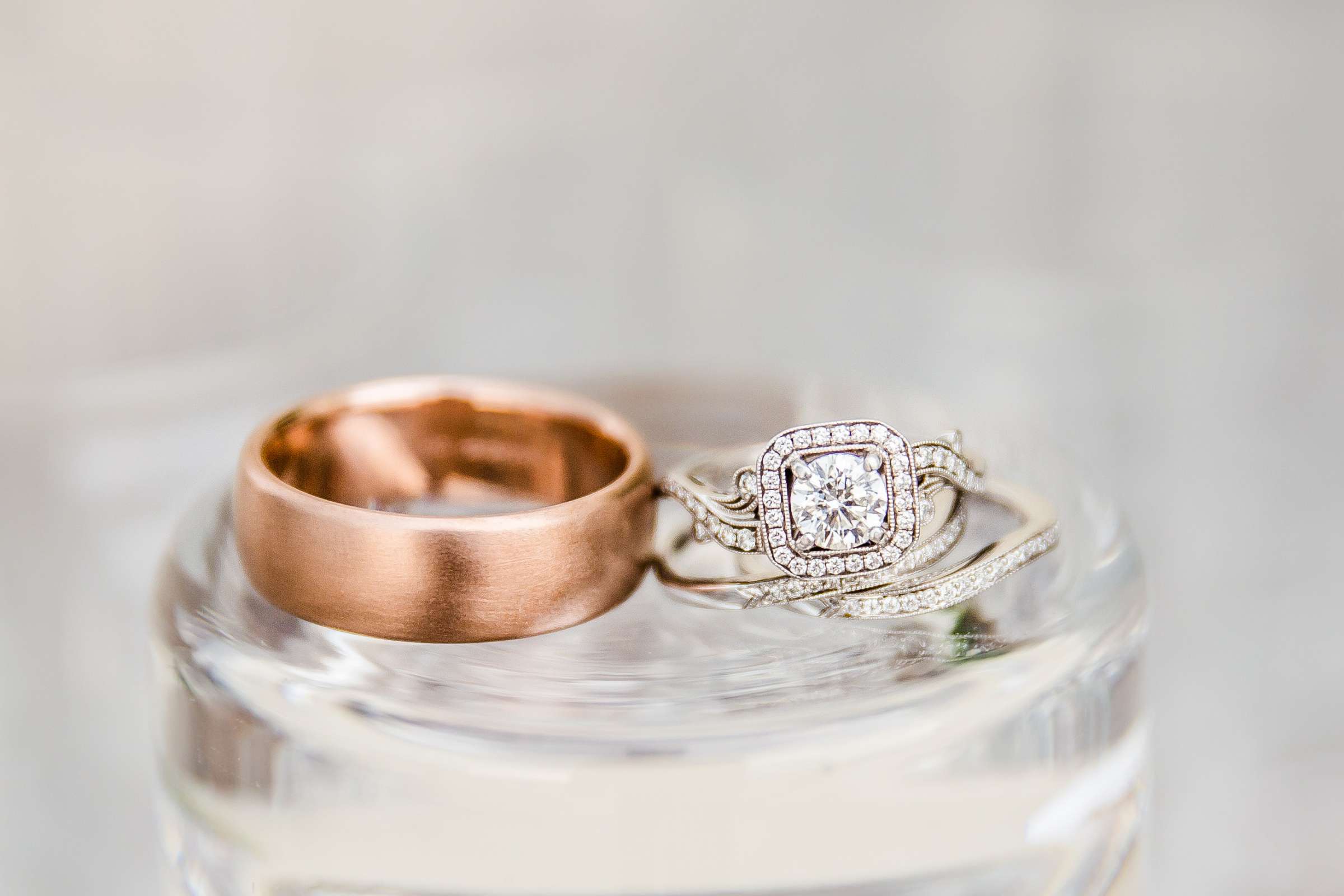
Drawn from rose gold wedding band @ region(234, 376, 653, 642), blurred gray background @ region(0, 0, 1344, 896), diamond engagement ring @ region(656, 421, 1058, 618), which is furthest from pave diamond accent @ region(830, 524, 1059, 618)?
blurred gray background @ region(0, 0, 1344, 896)

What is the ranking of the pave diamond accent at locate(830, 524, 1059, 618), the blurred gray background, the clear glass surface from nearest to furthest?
the clear glass surface, the pave diamond accent at locate(830, 524, 1059, 618), the blurred gray background

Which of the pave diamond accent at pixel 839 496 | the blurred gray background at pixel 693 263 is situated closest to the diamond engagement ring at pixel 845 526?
the pave diamond accent at pixel 839 496

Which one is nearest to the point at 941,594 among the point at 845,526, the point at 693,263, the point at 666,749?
the point at 845,526

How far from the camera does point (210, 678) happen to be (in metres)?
0.60

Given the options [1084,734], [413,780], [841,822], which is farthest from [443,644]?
[1084,734]

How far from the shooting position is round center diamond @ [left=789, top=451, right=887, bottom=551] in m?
0.65

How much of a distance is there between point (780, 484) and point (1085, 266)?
1.62 feet

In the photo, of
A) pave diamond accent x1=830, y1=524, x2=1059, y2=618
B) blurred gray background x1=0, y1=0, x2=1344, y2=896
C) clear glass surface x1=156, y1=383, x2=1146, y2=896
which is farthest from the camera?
blurred gray background x1=0, y1=0, x2=1344, y2=896

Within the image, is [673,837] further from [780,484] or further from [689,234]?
[689,234]

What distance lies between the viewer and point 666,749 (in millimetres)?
536

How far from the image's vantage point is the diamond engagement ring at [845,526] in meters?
0.65

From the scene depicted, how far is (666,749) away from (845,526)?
6.8 inches

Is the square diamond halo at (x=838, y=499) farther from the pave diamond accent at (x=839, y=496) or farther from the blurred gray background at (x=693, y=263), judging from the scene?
the blurred gray background at (x=693, y=263)

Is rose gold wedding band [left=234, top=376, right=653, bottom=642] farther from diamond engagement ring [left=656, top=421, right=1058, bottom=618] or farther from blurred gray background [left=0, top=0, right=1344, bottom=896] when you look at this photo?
blurred gray background [left=0, top=0, right=1344, bottom=896]
